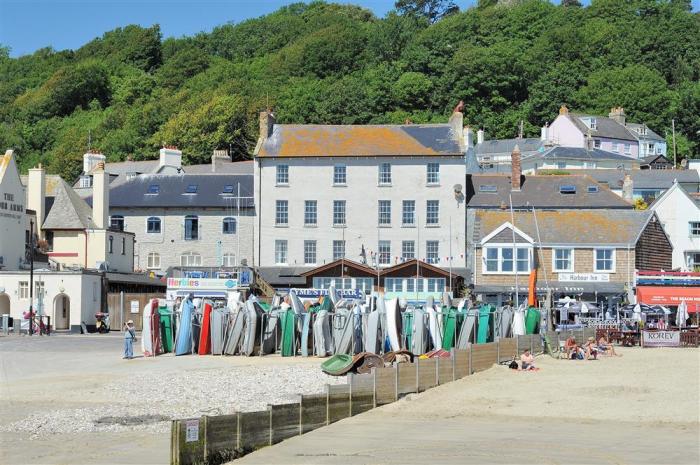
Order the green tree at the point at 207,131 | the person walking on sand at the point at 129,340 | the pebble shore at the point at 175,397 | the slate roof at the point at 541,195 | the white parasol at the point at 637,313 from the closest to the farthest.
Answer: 1. the pebble shore at the point at 175,397
2. the person walking on sand at the point at 129,340
3. the white parasol at the point at 637,313
4. the slate roof at the point at 541,195
5. the green tree at the point at 207,131

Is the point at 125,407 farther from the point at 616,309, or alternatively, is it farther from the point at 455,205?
the point at 455,205

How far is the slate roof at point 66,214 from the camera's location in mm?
68312

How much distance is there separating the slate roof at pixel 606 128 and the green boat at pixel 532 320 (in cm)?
7168

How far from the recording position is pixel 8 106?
162 metres

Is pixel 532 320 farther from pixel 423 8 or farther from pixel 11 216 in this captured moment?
pixel 423 8

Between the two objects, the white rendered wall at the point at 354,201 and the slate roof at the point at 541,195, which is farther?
the slate roof at the point at 541,195

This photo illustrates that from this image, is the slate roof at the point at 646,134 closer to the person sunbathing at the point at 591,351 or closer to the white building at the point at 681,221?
the white building at the point at 681,221

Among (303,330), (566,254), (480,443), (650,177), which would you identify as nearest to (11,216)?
(303,330)

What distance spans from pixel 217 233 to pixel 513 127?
208ft

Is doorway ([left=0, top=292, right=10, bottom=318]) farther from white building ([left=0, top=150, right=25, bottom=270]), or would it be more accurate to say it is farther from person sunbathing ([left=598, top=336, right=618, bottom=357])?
person sunbathing ([left=598, top=336, right=618, bottom=357])

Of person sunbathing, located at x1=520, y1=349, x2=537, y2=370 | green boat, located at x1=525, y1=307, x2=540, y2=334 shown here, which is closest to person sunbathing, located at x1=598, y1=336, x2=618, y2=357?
green boat, located at x1=525, y1=307, x2=540, y2=334

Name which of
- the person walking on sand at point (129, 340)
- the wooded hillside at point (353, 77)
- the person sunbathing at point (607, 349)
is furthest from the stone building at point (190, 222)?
the wooded hillside at point (353, 77)

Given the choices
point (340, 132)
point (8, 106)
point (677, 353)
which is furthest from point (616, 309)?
point (8, 106)

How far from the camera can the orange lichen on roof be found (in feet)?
216
